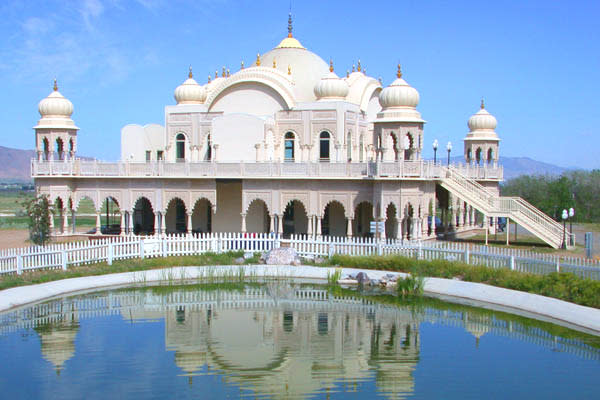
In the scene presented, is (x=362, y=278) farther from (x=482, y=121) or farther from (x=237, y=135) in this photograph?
(x=482, y=121)

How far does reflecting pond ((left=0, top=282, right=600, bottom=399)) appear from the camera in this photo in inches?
437

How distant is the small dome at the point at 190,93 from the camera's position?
31.9 metres

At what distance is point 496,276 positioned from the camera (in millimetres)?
18422

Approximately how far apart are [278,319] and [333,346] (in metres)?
2.37

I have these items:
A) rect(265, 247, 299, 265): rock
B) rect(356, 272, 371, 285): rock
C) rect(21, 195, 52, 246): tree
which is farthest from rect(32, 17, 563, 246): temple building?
rect(21, 195, 52, 246): tree

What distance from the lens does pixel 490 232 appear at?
32812 mm

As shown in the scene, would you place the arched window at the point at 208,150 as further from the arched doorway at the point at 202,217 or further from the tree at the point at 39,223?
the tree at the point at 39,223

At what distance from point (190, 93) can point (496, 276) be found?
18.3 metres

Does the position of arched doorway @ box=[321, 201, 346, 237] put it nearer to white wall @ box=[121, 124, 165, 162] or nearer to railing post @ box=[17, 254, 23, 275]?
white wall @ box=[121, 124, 165, 162]

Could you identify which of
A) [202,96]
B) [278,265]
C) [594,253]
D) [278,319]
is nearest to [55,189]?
[202,96]

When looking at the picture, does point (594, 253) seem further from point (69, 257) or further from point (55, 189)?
point (55, 189)

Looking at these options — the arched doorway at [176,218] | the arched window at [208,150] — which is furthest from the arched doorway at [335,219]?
the arched doorway at [176,218]

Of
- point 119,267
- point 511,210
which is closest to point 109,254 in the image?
point 119,267

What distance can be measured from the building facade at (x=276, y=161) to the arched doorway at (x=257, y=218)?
4 centimetres
